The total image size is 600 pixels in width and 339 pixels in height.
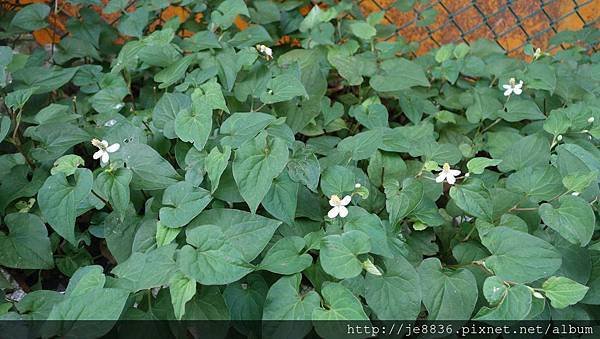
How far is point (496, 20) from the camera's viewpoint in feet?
10.4

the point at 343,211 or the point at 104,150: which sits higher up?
the point at 104,150

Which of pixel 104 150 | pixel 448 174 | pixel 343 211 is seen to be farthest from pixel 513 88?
pixel 104 150

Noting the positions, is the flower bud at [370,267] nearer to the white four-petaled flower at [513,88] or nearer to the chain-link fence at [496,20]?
the white four-petaled flower at [513,88]

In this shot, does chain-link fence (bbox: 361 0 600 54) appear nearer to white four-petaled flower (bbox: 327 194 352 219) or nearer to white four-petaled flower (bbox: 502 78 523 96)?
white four-petaled flower (bbox: 502 78 523 96)

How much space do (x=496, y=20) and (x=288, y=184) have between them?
1985 millimetres

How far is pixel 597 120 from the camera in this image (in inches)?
85.9

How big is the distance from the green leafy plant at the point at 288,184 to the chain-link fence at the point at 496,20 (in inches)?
19.9

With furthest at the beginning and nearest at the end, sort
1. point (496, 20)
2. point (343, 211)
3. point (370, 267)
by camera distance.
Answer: point (496, 20) → point (343, 211) → point (370, 267)

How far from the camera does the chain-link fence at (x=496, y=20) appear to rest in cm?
309

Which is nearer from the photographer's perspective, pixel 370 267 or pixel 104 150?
pixel 370 267

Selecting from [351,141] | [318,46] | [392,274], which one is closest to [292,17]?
[318,46]

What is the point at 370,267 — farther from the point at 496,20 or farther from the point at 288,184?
the point at 496,20

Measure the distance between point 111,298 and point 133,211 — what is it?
0.48 m

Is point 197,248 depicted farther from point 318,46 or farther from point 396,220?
point 318,46
